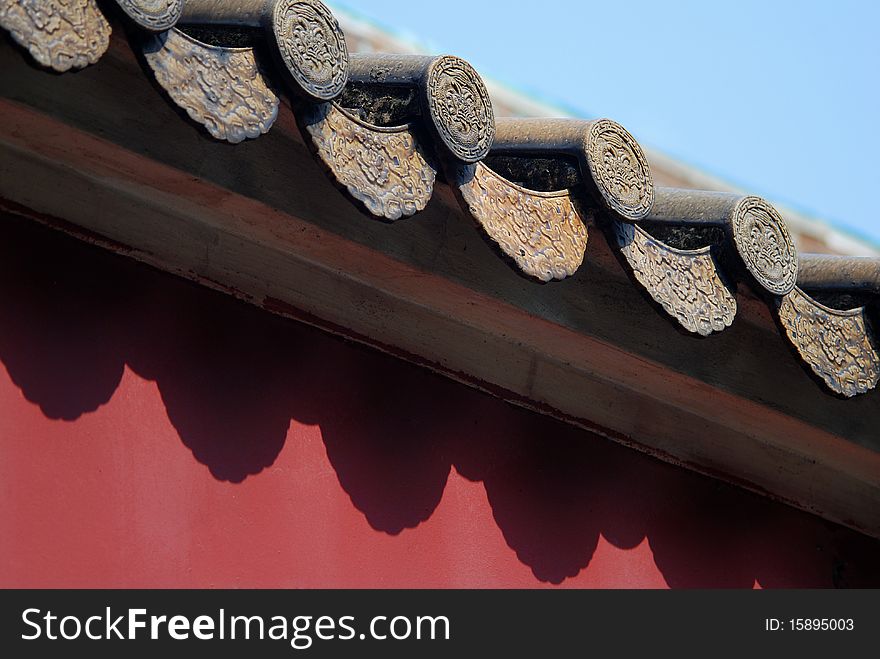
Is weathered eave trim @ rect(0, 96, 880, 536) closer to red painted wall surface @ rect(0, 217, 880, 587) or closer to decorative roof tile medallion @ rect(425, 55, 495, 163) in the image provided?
red painted wall surface @ rect(0, 217, 880, 587)

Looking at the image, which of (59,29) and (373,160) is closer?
(59,29)

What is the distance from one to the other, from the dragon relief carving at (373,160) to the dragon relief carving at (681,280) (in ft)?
1.09

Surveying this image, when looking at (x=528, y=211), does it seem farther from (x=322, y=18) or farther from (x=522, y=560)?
(x=522, y=560)

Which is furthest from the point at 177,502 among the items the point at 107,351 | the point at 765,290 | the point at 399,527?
the point at 765,290

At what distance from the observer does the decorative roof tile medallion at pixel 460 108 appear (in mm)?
1677

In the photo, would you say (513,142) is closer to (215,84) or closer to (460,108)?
(460,108)

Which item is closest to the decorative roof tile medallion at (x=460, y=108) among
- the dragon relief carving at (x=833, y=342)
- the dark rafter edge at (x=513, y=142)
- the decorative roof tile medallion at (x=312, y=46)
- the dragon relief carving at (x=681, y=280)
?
the dark rafter edge at (x=513, y=142)

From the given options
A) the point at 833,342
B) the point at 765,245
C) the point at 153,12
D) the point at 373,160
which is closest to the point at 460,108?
the point at 373,160

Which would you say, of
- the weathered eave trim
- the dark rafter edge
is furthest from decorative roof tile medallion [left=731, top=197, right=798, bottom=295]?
the weathered eave trim

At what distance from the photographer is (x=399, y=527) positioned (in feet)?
6.84

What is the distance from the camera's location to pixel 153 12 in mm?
1416

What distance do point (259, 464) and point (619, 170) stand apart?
2.19 ft

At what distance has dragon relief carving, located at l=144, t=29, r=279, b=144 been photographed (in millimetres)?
1456
